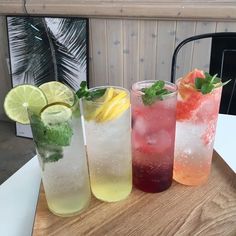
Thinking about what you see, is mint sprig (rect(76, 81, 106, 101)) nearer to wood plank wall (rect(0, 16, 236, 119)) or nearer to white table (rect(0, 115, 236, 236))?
white table (rect(0, 115, 236, 236))

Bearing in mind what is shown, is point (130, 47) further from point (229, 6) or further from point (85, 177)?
point (85, 177)

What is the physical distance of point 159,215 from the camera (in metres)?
0.70

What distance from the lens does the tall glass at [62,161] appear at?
63 centimetres

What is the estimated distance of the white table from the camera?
71 centimetres

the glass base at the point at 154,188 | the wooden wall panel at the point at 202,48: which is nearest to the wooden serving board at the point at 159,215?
the glass base at the point at 154,188

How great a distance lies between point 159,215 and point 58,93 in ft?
1.12

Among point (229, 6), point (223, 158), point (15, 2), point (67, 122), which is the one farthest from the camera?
point (15, 2)

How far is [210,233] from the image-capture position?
0.65m

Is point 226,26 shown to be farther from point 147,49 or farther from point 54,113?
point 54,113

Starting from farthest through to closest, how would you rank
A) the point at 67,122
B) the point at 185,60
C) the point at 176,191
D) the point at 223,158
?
the point at 185,60 < the point at 223,158 < the point at 176,191 < the point at 67,122

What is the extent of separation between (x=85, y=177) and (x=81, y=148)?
0.07m

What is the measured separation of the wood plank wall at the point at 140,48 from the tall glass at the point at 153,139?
1294mm

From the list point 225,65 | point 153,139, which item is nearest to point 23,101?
point 153,139

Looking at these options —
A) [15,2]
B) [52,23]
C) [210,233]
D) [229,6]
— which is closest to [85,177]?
[210,233]
